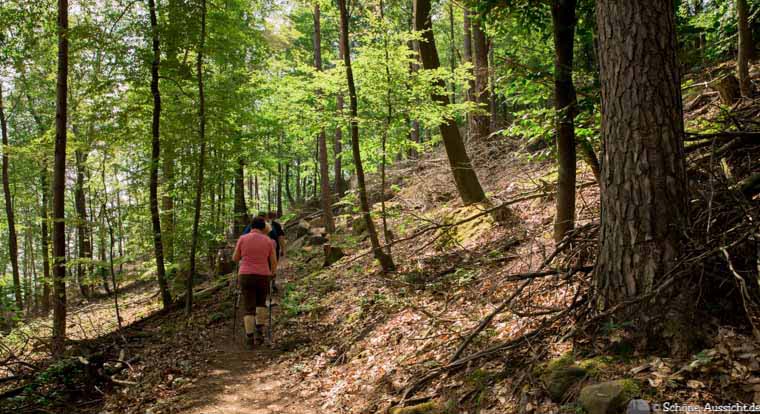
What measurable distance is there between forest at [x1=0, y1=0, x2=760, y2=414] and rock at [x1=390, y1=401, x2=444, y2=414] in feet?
0.09

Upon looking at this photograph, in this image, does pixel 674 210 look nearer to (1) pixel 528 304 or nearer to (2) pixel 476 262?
(1) pixel 528 304

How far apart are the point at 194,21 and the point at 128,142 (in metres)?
3.39

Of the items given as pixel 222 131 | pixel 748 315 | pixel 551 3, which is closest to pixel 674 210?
pixel 748 315

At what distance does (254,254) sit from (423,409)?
469 cm

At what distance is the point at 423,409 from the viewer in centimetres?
383

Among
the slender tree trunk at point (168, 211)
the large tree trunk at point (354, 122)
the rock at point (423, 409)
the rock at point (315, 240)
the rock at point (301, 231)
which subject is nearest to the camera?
the rock at point (423, 409)

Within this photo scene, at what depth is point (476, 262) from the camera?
7078mm

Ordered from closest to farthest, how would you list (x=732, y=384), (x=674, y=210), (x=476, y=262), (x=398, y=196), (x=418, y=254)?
1. (x=732, y=384)
2. (x=674, y=210)
3. (x=476, y=262)
4. (x=418, y=254)
5. (x=398, y=196)

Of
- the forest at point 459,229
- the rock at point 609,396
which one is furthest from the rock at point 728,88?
the rock at point 609,396

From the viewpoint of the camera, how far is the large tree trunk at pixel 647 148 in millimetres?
3275

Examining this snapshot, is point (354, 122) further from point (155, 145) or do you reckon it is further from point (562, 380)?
point (562, 380)

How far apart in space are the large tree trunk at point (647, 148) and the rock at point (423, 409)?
5.89 ft

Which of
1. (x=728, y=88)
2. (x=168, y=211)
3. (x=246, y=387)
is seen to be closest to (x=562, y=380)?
(x=246, y=387)

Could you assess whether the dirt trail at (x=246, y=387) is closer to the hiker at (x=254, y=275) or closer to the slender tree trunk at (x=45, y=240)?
the hiker at (x=254, y=275)
